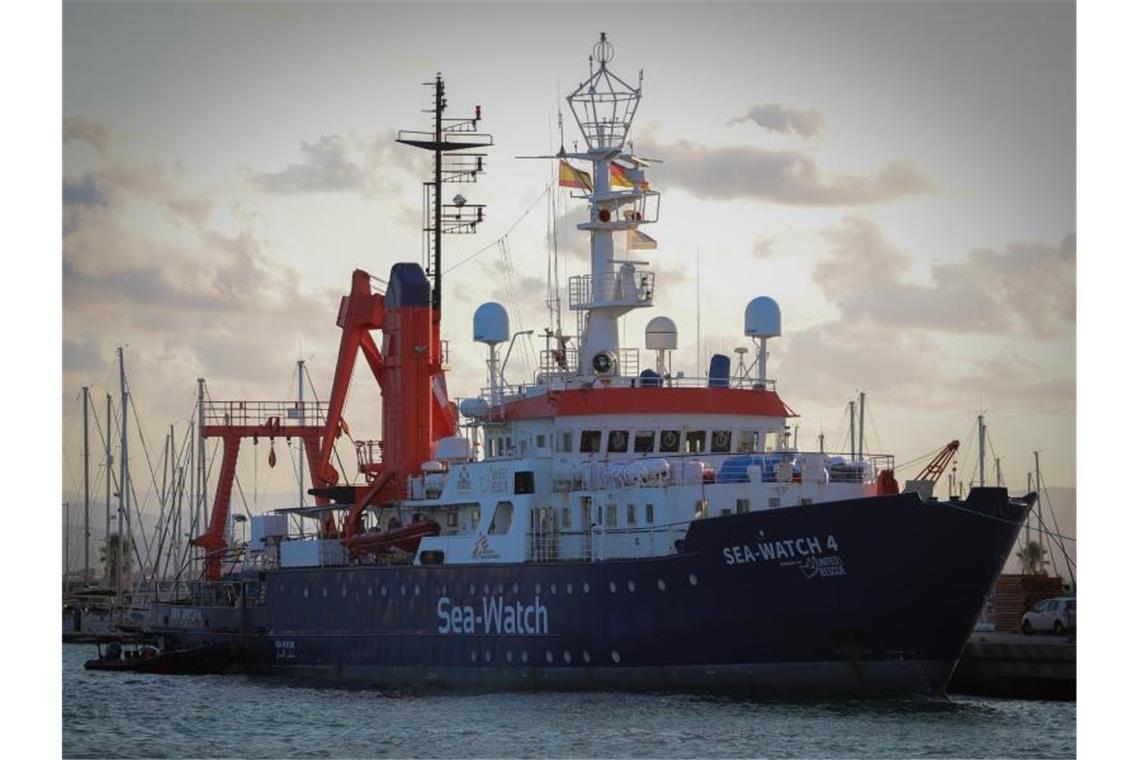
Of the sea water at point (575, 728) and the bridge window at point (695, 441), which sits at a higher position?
the bridge window at point (695, 441)

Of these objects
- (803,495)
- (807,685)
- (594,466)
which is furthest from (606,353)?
(807,685)

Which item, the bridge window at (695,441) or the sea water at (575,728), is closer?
the sea water at (575,728)

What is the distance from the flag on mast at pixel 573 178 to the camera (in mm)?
51719

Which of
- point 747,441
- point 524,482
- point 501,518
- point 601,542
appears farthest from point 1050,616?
point 501,518

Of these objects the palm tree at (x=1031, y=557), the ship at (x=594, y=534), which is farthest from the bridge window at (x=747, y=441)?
the palm tree at (x=1031, y=557)

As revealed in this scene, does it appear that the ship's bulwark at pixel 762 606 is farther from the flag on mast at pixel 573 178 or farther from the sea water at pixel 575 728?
the flag on mast at pixel 573 178

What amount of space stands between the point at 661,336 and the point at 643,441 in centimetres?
296

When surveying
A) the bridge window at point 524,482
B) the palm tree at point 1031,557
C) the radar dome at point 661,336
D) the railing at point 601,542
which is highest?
the radar dome at point 661,336

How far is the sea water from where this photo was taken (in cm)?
3875

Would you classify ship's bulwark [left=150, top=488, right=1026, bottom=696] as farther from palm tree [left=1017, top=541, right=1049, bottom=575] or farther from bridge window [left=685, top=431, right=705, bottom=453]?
palm tree [left=1017, top=541, right=1049, bottom=575]

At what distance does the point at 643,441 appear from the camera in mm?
49438

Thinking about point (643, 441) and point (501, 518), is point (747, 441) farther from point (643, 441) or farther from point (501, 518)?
point (501, 518)

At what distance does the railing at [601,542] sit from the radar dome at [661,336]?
5.24 m

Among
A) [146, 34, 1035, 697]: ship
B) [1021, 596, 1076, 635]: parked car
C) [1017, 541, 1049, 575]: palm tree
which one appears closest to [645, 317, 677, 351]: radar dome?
[146, 34, 1035, 697]: ship
